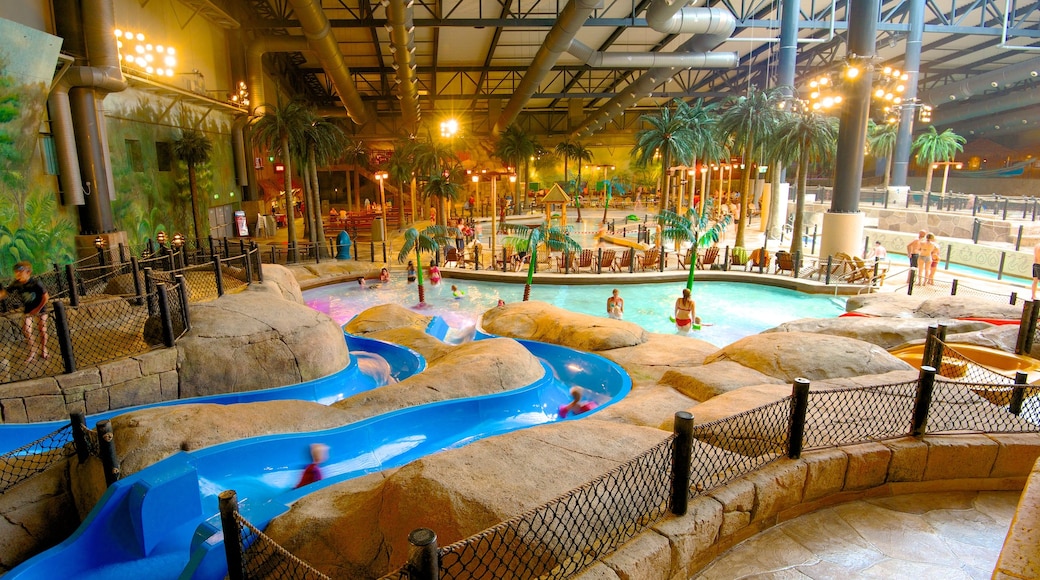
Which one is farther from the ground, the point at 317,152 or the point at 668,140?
the point at 668,140

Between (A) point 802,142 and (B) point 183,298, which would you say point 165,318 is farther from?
(A) point 802,142

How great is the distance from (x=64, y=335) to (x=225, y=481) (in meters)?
3.05

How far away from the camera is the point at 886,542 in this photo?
4285 millimetres

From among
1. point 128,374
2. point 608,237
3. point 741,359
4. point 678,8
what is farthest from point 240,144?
point 741,359

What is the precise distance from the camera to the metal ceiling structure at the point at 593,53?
2373 centimetres

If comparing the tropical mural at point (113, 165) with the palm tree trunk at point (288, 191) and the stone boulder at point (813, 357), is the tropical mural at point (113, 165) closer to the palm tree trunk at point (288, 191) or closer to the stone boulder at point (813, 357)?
the palm tree trunk at point (288, 191)

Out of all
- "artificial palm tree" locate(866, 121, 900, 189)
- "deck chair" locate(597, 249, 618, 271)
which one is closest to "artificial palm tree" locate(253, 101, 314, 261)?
"deck chair" locate(597, 249, 618, 271)

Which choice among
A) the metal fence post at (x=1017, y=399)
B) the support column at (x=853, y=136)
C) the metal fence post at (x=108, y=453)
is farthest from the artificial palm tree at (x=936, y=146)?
the metal fence post at (x=108, y=453)

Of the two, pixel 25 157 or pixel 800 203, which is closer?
pixel 25 157

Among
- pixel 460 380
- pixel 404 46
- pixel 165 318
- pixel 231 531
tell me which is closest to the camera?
pixel 231 531

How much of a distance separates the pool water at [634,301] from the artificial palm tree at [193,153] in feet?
21.7

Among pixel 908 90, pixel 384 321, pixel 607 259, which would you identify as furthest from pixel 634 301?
pixel 908 90

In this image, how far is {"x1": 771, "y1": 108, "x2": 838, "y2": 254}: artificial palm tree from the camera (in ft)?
64.6

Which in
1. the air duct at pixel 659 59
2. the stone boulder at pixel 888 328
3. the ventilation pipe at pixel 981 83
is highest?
the ventilation pipe at pixel 981 83
